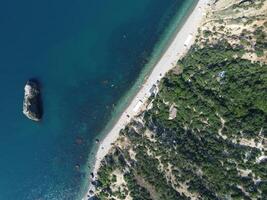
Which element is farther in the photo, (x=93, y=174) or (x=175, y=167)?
(x=93, y=174)

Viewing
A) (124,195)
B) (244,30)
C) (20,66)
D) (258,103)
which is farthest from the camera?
(20,66)

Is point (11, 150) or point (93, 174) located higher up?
point (11, 150)

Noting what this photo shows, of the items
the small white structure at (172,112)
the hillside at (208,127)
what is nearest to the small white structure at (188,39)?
the hillside at (208,127)

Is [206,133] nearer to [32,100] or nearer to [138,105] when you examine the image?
[138,105]

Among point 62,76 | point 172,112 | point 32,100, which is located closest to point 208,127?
point 172,112

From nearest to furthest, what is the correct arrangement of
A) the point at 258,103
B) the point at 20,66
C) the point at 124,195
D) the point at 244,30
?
the point at 258,103
the point at 244,30
the point at 124,195
the point at 20,66

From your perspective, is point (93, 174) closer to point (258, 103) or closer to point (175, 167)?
point (175, 167)

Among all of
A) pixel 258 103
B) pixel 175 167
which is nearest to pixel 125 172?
pixel 175 167
